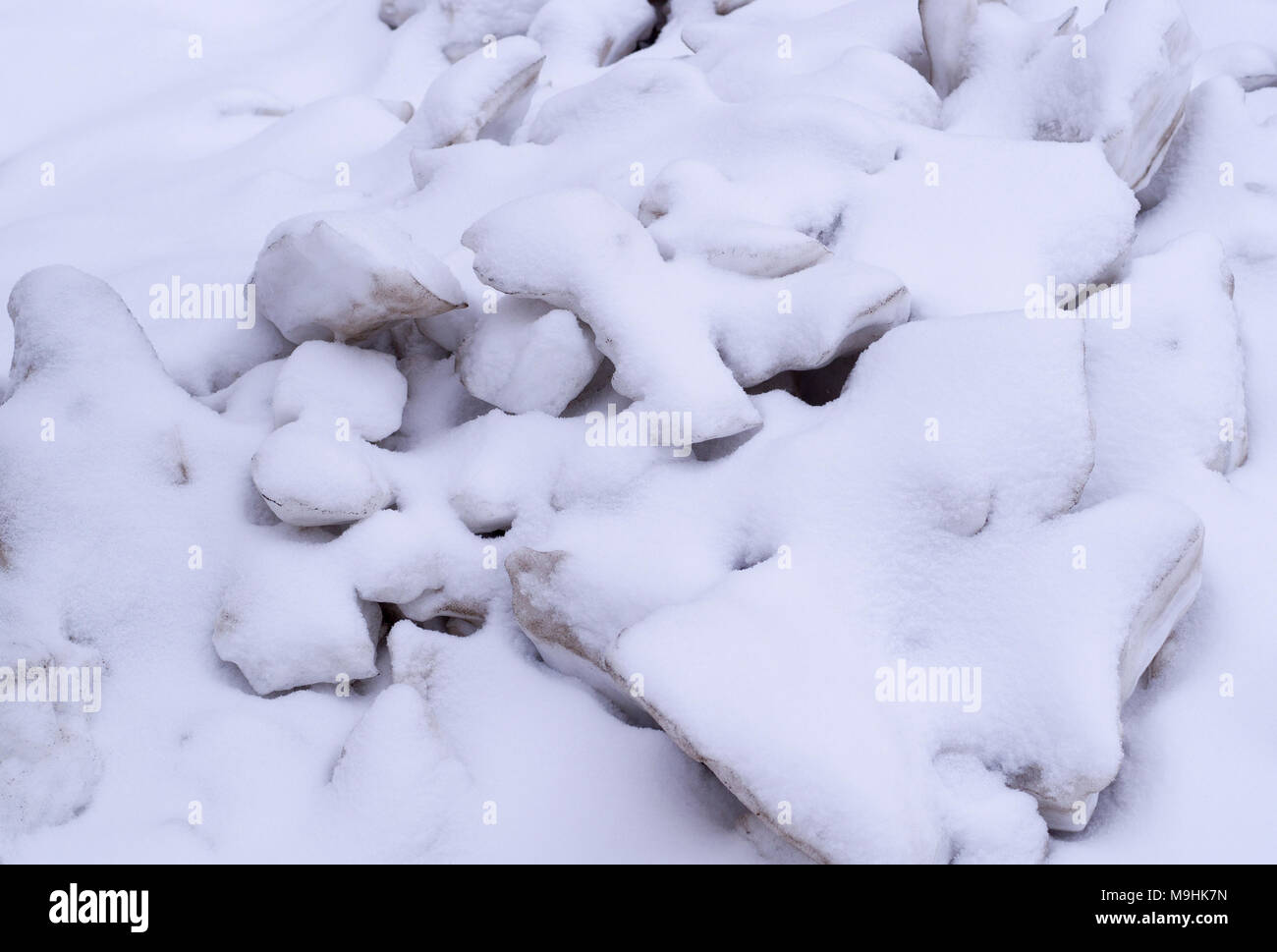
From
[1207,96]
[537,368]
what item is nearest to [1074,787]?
[537,368]

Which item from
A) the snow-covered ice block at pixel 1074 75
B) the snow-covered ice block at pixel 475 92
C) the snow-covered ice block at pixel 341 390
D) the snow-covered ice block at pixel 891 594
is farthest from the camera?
the snow-covered ice block at pixel 475 92

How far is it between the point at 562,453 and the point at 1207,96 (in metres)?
2.20

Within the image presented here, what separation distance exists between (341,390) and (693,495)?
777 mm

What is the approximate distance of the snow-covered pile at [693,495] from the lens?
5.62 ft

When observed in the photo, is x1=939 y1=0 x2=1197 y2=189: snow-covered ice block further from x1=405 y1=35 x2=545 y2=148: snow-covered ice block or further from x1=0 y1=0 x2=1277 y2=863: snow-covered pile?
x1=405 y1=35 x2=545 y2=148: snow-covered ice block

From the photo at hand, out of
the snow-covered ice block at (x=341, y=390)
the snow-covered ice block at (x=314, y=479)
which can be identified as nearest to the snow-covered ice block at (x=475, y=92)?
the snow-covered ice block at (x=341, y=390)

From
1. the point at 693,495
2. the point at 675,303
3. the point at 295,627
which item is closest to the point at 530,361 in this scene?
the point at 675,303

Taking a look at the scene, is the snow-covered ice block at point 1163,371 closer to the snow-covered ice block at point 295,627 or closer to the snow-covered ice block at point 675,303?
the snow-covered ice block at point 675,303

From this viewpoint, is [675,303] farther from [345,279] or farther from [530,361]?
[345,279]

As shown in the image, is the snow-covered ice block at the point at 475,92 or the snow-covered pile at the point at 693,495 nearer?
the snow-covered pile at the point at 693,495

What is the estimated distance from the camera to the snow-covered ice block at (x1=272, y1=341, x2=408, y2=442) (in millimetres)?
2164

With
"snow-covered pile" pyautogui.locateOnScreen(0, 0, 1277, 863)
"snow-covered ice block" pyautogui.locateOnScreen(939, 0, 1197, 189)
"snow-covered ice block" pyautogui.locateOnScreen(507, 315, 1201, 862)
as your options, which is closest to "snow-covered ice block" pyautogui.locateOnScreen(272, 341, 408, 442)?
"snow-covered pile" pyautogui.locateOnScreen(0, 0, 1277, 863)

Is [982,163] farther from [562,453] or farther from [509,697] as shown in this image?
[509,697]

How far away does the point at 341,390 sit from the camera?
2205mm
